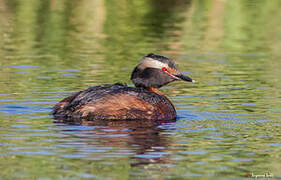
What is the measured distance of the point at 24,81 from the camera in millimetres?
16188

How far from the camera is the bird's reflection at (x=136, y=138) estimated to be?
9.50 meters

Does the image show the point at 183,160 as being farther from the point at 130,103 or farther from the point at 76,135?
the point at 130,103

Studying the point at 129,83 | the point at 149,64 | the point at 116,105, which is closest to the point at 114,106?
the point at 116,105

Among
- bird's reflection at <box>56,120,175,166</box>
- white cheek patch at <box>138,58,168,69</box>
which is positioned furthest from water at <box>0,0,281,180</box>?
white cheek patch at <box>138,58,168,69</box>

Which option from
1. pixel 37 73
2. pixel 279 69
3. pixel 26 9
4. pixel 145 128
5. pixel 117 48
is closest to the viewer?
pixel 145 128

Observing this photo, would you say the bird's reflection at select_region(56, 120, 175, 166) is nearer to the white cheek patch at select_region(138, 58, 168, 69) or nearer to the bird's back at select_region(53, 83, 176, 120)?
the bird's back at select_region(53, 83, 176, 120)

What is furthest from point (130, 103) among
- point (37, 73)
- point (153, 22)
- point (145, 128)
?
point (153, 22)

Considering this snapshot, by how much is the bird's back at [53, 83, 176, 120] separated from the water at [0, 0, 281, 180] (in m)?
0.29

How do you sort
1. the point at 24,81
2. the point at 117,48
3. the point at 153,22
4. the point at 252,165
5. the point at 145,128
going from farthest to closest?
the point at 153,22
the point at 117,48
the point at 24,81
the point at 145,128
the point at 252,165

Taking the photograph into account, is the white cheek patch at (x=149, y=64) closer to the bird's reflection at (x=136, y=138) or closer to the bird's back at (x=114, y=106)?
the bird's back at (x=114, y=106)

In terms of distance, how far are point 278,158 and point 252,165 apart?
561 mm

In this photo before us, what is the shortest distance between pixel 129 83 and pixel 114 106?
4965 millimetres

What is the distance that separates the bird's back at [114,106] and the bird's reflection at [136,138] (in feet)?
0.56

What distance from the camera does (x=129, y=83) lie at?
16.9 m
